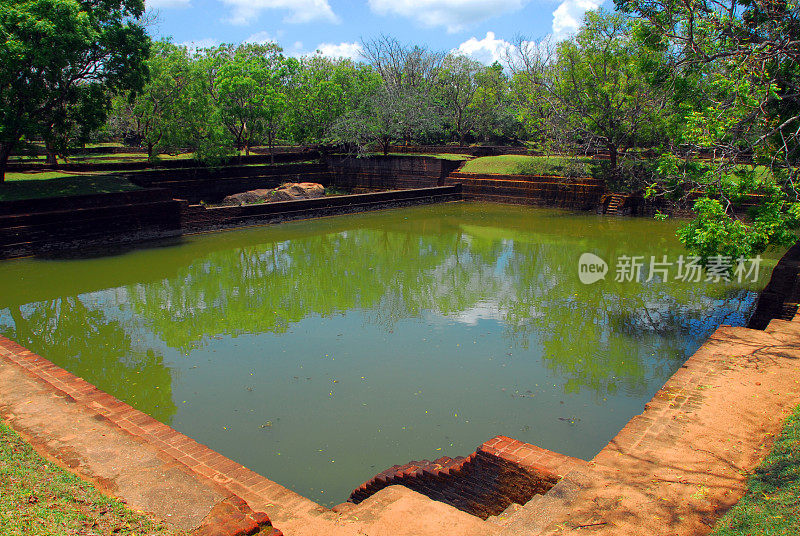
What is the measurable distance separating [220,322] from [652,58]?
25.4 feet

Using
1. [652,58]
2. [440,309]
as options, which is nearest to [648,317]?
[440,309]

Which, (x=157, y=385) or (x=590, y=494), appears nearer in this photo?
(x=590, y=494)

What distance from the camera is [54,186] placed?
1341cm

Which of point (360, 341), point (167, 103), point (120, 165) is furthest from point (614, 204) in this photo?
point (120, 165)

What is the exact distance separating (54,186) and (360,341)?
1067 centimetres

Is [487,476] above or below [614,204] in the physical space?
below

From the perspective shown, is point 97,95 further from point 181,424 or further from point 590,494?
point 590,494

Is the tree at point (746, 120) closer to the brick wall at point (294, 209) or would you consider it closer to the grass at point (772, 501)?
the grass at point (772, 501)

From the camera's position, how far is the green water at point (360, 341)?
4930 millimetres

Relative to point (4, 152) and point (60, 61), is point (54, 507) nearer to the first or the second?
point (60, 61)

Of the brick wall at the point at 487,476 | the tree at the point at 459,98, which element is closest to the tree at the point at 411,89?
the tree at the point at 459,98

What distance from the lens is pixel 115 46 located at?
517 inches

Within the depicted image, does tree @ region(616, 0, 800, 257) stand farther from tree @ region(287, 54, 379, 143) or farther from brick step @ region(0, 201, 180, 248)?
tree @ region(287, 54, 379, 143)

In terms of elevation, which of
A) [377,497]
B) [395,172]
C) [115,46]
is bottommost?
[377,497]
